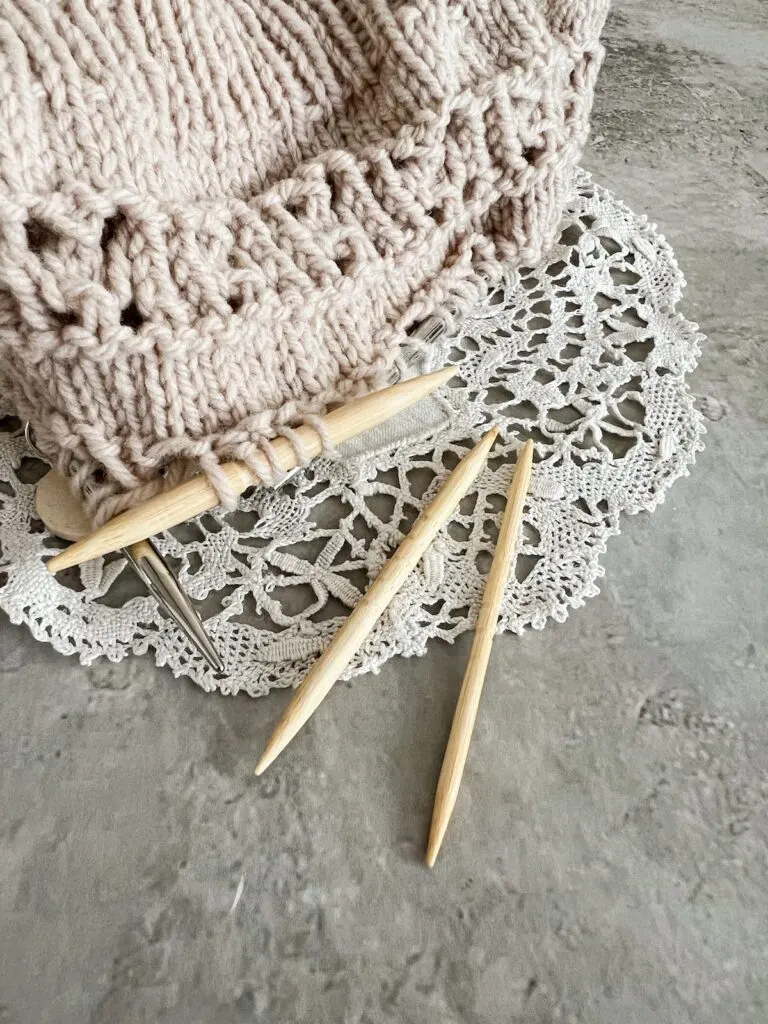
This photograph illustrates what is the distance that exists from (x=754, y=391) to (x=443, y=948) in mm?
430

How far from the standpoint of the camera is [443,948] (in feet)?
1.23

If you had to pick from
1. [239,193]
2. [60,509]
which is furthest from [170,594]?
[239,193]

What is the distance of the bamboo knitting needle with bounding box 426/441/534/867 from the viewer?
402 millimetres

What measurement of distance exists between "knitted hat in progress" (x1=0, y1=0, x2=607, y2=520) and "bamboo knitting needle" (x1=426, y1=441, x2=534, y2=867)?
12 cm

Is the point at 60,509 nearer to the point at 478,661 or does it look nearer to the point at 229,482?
the point at 229,482

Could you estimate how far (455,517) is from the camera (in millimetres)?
513

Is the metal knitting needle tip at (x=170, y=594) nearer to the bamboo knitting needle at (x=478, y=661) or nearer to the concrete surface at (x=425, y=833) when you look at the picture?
the concrete surface at (x=425, y=833)

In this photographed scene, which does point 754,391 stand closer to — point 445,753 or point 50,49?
point 445,753

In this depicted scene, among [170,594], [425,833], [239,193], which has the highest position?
[239,193]

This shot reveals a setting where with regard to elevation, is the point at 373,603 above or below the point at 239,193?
below

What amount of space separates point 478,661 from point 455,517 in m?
0.11

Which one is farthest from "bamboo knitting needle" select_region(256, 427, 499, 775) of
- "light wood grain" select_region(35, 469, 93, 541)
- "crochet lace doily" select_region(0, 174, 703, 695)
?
"light wood grain" select_region(35, 469, 93, 541)

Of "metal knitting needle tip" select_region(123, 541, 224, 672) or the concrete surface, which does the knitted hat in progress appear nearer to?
"metal knitting needle tip" select_region(123, 541, 224, 672)

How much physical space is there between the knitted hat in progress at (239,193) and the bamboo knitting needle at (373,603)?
8 centimetres
